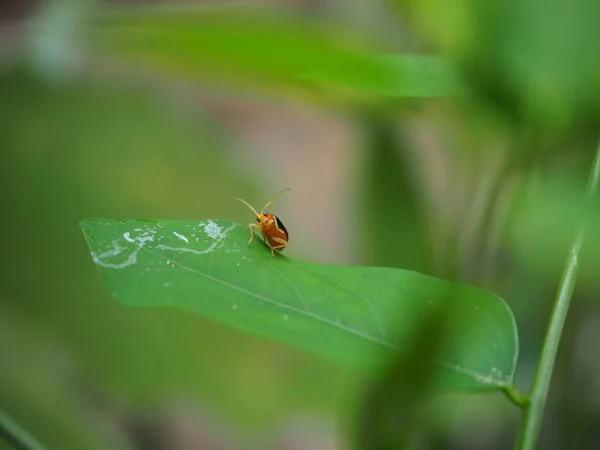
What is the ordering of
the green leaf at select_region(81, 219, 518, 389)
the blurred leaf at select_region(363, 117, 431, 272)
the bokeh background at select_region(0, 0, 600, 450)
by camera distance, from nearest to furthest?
1. the green leaf at select_region(81, 219, 518, 389)
2. the bokeh background at select_region(0, 0, 600, 450)
3. the blurred leaf at select_region(363, 117, 431, 272)

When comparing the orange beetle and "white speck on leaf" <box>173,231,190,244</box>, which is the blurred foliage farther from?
"white speck on leaf" <box>173,231,190,244</box>

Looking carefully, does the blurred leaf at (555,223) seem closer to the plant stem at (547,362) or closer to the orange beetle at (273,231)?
the plant stem at (547,362)

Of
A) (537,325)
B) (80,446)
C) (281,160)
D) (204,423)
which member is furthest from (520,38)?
(281,160)

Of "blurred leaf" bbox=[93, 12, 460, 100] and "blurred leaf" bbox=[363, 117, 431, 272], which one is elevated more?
"blurred leaf" bbox=[93, 12, 460, 100]

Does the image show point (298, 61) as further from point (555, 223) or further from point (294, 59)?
point (555, 223)

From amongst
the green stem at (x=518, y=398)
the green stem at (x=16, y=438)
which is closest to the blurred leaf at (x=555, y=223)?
the green stem at (x=518, y=398)

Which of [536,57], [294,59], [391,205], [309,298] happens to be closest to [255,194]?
[391,205]

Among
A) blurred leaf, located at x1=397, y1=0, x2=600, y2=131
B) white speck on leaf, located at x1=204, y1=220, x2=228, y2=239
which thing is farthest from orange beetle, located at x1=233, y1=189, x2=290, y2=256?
blurred leaf, located at x1=397, y1=0, x2=600, y2=131
